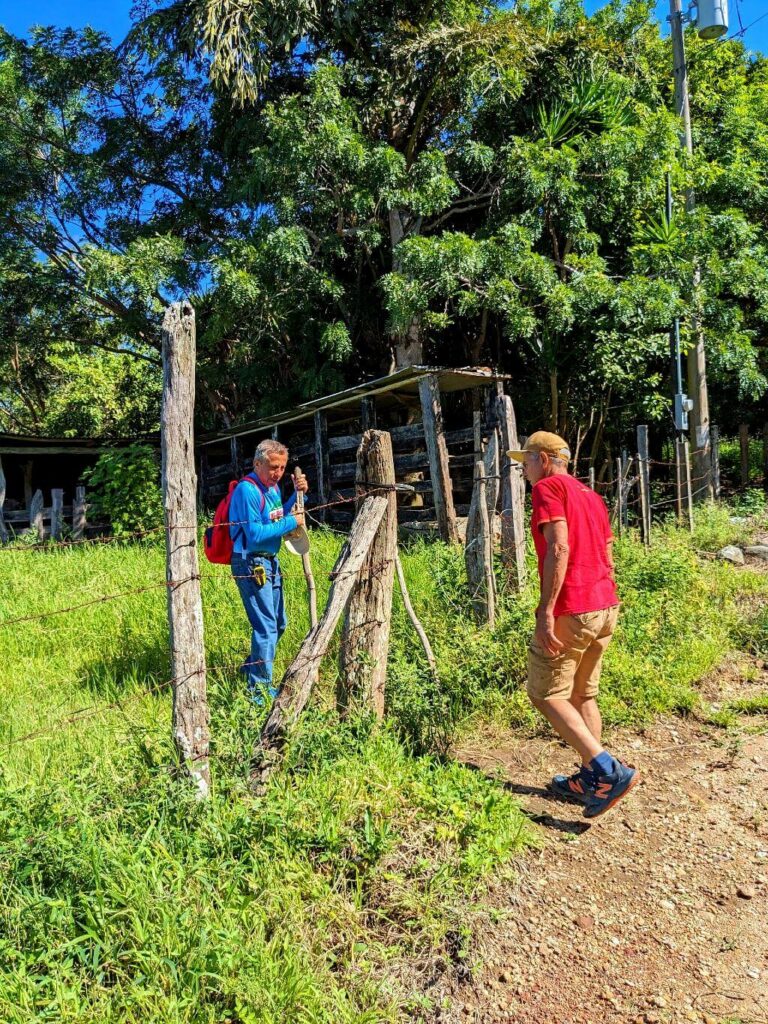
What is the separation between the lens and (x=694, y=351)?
44.0 ft

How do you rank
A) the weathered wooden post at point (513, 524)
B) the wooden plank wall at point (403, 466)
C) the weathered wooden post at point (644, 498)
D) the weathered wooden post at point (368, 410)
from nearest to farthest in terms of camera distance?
1. the weathered wooden post at point (513, 524)
2. the weathered wooden post at point (644, 498)
3. the wooden plank wall at point (403, 466)
4. the weathered wooden post at point (368, 410)

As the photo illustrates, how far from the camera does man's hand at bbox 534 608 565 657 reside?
12.6 ft

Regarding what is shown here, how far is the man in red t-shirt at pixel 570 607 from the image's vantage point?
12.5ft

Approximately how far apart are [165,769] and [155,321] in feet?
46.7

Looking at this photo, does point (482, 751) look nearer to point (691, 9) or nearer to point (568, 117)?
point (568, 117)

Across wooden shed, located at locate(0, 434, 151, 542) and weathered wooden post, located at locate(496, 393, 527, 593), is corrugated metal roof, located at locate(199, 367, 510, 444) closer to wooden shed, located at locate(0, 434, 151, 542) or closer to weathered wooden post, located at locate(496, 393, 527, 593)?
wooden shed, located at locate(0, 434, 151, 542)

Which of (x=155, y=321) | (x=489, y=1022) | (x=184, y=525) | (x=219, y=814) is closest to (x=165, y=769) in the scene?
(x=219, y=814)

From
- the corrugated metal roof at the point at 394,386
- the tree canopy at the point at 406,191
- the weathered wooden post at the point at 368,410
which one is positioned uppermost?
the tree canopy at the point at 406,191

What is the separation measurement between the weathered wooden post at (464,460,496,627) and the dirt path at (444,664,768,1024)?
1.11 meters

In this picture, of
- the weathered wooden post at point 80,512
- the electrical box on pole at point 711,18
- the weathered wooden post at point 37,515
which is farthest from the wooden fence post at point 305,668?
the weathered wooden post at point 37,515

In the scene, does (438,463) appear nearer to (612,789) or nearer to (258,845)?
(612,789)

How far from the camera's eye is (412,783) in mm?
3557

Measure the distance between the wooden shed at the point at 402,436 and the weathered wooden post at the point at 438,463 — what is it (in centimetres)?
1

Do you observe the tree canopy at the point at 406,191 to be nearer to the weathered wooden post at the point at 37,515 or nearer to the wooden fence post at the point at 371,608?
the weathered wooden post at the point at 37,515
